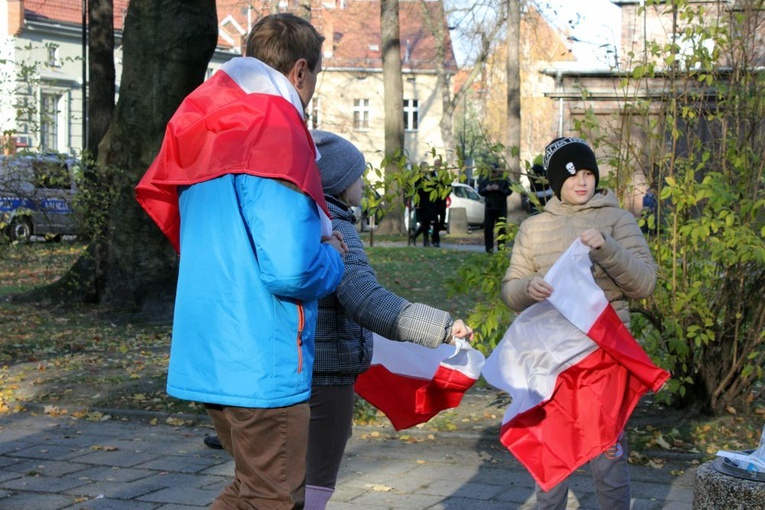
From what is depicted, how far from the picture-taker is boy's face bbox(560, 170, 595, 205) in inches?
176

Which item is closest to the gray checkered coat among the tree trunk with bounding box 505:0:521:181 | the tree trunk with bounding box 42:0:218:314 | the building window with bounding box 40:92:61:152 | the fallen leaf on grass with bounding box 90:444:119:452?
the fallen leaf on grass with bounding box 90:444:119:452

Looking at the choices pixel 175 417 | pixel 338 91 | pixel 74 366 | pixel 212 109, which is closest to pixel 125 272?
pixel 74 366

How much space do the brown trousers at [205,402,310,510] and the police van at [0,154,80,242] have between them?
23.4 feet

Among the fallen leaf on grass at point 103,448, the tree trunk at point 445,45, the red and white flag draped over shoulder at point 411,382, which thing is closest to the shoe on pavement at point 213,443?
Result: the fallen leaf on grass at point 103,448

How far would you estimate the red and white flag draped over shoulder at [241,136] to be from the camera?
116 inches

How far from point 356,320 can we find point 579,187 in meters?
1.40

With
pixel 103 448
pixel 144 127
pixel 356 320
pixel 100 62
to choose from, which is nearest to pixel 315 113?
pixel 100 62

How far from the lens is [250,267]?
2.97 meters

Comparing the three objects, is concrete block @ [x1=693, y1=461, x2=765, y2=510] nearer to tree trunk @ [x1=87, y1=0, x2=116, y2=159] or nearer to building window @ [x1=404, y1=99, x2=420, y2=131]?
tree trunk @ [x1=87, y1=0, x2=116, y2=159]

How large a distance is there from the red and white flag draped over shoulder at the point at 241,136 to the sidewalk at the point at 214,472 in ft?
8.92

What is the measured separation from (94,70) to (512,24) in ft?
55.0

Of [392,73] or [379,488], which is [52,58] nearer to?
[379,488]

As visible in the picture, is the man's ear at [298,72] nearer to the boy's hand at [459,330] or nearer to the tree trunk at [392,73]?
the boy's hand at [459,330]

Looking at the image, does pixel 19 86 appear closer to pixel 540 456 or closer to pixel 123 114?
pixel 123 114
